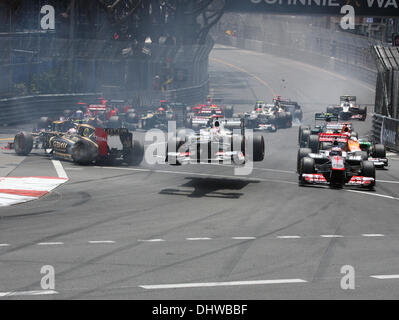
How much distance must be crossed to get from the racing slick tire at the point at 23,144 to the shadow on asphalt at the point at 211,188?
7.74 m

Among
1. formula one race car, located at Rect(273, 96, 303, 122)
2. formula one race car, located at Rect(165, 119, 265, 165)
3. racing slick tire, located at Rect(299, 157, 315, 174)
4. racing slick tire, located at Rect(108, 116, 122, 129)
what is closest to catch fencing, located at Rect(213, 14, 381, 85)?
formula one race car, located at Rect(273, 96, 303, 122)

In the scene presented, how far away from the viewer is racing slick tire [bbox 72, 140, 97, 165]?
2780 centimetres

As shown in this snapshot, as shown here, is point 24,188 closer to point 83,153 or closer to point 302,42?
point 83,153

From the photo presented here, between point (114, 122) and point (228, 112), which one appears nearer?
point (114, 122)

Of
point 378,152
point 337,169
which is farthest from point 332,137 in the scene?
point 337,169

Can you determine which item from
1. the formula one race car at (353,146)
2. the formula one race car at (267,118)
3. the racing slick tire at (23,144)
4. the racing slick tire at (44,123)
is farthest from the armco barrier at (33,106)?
the formula one race car at (353,146)

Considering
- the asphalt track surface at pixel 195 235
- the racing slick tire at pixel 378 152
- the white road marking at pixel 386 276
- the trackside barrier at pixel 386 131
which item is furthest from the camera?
the trackside barrier at pixel 386 131

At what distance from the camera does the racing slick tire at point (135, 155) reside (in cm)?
2864

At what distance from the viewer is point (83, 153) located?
91.3 ft

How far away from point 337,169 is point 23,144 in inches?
505

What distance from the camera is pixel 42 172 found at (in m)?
26.1

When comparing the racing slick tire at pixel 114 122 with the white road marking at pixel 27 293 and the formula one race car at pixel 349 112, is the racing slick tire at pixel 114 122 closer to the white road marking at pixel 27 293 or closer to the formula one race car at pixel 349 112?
the formula one race car at pixel 349 112

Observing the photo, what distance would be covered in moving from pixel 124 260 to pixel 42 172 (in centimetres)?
1265
